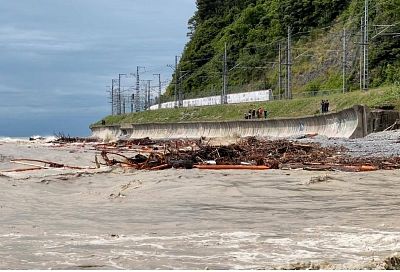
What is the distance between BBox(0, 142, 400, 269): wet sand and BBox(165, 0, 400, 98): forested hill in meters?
43.3

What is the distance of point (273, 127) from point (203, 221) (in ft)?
117

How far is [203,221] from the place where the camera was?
8.32 meters

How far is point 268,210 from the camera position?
9.19 meters

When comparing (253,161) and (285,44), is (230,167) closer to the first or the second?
(253,161)

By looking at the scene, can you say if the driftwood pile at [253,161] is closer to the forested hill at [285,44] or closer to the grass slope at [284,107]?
the grass slope at [284,107]

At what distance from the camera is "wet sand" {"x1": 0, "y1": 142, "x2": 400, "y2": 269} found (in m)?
5.88

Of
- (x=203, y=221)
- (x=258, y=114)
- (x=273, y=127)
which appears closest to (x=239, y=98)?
(x=258, y=114)

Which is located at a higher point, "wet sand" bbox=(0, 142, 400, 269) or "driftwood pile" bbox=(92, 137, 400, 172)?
"driftwood pile" bbox=(92, 137, 400, 172)

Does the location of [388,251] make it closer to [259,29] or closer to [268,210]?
[268,210]

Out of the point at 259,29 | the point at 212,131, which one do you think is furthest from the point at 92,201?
the point at 259,29

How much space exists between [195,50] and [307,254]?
393 feet

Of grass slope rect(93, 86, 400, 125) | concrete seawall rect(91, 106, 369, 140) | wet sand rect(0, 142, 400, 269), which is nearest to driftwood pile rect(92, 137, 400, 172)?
wet sand rect(0, 142, 400, 269)

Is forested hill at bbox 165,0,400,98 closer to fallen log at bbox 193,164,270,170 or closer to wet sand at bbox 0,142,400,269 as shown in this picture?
fallen log at bbox 193,164,270,170

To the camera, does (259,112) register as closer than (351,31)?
Yes
